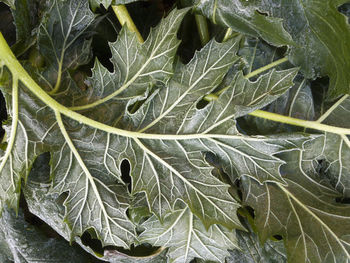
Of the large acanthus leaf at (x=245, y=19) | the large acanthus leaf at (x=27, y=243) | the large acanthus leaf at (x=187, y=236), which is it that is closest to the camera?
the large acanthus leaf at (x=245, y=19)

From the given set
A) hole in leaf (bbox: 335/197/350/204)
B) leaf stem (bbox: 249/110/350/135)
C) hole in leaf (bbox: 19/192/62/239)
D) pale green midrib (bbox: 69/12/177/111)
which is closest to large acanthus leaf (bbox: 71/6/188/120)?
pale green midrib (bbox: 69/12/177/111)

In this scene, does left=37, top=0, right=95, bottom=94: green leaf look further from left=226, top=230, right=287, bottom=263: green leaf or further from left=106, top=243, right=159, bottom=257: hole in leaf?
left=226, top=230, right=287, bottom=263: green leaf

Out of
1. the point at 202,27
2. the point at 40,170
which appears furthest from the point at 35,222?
the point at 202,27

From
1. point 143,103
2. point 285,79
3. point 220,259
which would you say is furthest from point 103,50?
point 220,259

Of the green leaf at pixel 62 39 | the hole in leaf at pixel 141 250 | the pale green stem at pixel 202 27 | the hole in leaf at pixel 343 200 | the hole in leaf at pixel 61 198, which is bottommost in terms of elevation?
the hole in leaf at pixel 343 200

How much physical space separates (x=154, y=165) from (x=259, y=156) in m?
0.22

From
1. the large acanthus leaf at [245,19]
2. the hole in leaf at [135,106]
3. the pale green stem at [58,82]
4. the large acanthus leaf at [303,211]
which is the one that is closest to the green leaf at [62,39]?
the pale green stem at [58,82]

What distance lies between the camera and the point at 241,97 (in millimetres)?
837

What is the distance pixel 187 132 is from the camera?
2.79 feet

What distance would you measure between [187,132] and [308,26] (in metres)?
0.33

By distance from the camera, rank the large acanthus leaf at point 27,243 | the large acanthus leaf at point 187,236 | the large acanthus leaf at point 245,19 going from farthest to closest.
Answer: the large acanthus leaf at point 27,243, the large acanthus leaf at point 187,236, the large acanthus leaf at point 245,19

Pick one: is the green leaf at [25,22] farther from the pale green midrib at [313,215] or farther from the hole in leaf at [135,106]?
the pale green midrib at [313,215]

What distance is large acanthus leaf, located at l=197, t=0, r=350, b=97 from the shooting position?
0.80 m

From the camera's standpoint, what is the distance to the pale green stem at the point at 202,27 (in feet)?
3.16
